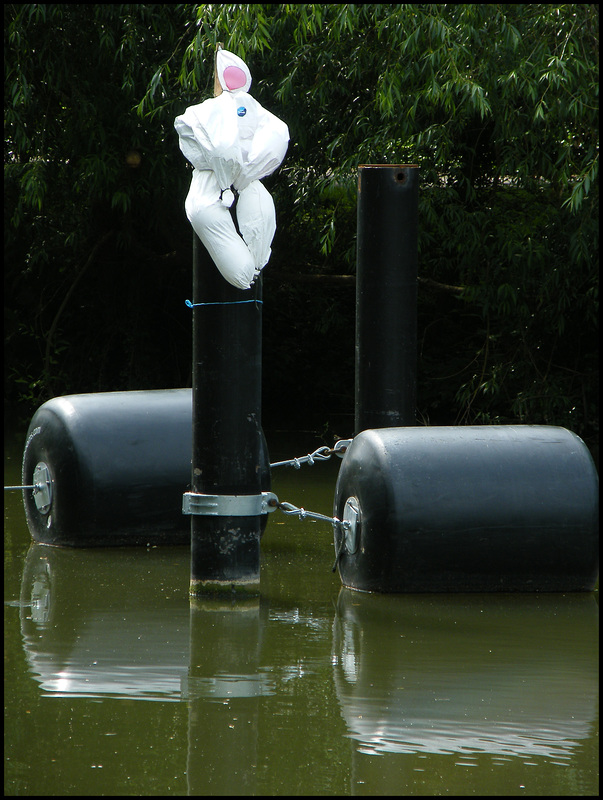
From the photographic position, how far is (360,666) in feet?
15.2

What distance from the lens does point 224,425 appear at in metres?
5.55

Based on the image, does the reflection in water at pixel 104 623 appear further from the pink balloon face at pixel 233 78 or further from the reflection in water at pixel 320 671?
the pink balloon face at pixel 233 78

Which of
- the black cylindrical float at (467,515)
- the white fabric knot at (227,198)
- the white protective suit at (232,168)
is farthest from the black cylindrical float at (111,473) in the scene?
the white fabric knot at (227,198)

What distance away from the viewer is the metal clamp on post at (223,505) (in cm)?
557

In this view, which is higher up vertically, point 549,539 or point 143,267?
point 143,267

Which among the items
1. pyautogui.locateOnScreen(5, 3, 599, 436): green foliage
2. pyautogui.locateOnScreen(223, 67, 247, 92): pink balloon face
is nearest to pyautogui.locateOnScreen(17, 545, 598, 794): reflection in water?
pyautogui.locateOnScreen(223, 67, 247, 92): pink balloon face

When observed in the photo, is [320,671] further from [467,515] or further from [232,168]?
[232,168]

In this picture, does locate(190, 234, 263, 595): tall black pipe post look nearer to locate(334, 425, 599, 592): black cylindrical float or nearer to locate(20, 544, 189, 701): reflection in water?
locate(20, 544, 189, 701): reflection in water

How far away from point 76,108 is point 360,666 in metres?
7.52

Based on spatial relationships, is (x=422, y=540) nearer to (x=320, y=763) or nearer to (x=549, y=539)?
(x=549, y=539)

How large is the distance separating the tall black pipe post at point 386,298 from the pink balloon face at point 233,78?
4.82 ft

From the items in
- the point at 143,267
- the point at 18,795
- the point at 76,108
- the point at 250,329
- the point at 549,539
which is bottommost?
the point at 18,795

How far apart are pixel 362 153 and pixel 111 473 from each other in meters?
3.98

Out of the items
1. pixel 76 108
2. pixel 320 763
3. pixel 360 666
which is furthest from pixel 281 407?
pixel 320 763
